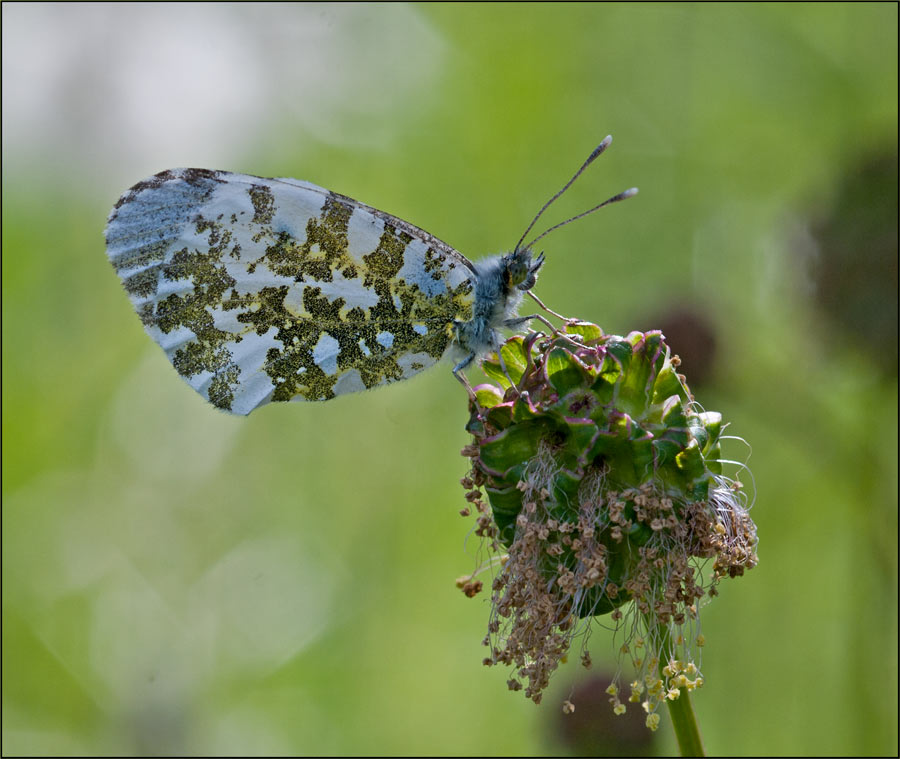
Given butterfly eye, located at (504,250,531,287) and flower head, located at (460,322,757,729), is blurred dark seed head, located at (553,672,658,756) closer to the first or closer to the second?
flower head, located at (460,322,757,729)

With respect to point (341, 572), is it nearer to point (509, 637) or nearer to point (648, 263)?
point (648, 263)

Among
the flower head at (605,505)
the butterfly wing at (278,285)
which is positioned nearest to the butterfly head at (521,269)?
the butterfly wing at (278,285)

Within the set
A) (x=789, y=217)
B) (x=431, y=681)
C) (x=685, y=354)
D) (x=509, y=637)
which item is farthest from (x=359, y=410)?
(x=509, y=637)

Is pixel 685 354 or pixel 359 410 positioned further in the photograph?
pixel 359 410

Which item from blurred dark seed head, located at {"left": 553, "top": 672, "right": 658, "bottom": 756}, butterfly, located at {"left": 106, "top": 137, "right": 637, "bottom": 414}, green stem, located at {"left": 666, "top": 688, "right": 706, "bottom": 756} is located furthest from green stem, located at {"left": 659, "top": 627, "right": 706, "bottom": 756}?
blurred dark seed head, located at {"left": 553, "top": 672, "right": 658, "bottom": 756}

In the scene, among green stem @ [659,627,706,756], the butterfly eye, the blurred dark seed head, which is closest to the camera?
green stem @ [659,627,706,756]

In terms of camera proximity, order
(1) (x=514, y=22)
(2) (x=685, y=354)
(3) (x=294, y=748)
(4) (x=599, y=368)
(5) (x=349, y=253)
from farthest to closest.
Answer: (1) (x=514, y=22) → (3) (x=294, y=748) → (2) (x=685, y=354) → (5) (x=349, y=253) → (4) (x=599, y=368)

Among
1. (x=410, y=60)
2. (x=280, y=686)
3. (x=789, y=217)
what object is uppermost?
(x=410, y=60)

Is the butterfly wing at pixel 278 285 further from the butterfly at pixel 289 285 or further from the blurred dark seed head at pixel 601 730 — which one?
the blurred dark seed head at pixel 601 730
